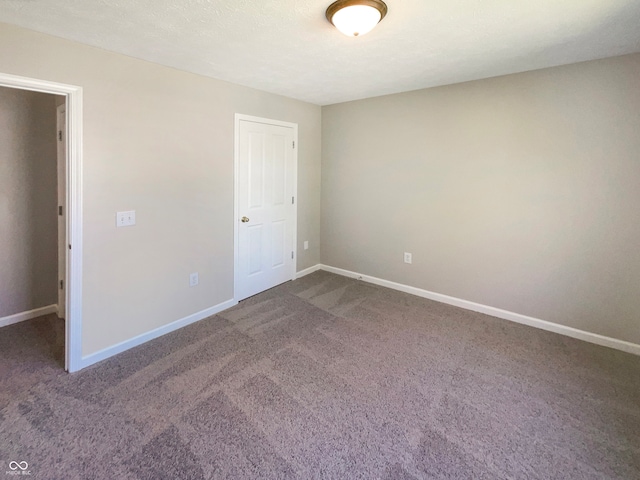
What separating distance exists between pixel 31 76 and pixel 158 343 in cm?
213

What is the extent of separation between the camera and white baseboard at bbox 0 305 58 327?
3043 millimetres

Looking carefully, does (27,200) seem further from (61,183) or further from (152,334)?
(152,334)

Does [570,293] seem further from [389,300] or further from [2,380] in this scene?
[2,380]

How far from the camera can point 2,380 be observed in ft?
7.30

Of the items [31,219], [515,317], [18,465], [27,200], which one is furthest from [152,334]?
[515,317]

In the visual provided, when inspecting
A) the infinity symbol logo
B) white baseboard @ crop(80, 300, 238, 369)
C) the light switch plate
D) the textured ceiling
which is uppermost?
the textured ceiling

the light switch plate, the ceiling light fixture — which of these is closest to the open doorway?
the light switch plate

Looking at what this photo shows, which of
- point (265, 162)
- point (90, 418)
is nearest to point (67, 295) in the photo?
point (90, 418)

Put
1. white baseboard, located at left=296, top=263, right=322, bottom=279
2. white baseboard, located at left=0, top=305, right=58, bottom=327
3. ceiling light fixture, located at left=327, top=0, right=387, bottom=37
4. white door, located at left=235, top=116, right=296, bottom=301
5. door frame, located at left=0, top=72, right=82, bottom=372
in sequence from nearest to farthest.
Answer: ceiling light fixture, located at left=327, top=0, right=387, bottom=37 < door frame, located at left=0, top=72, right=82, bottom=372 < white baseboard, located at left=0, top=305, right=58, bottom=327 < white door, located at left=235, top=116, right=296, bottom=301 < white baseboard, located at left=296, top=263, right=322, bottom=279

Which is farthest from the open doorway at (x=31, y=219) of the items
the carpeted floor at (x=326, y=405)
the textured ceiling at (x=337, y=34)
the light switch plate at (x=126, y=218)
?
the textured ceiling at (x=337, y=34)

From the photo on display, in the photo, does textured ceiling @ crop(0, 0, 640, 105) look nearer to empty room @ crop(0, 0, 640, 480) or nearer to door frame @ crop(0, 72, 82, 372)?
empty room @ crop(0, 0, 640, 480)

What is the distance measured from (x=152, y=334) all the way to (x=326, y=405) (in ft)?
5.76

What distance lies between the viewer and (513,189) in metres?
3.10

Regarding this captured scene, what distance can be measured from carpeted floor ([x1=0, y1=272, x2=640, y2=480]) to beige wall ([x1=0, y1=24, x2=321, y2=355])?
1.30 ft
